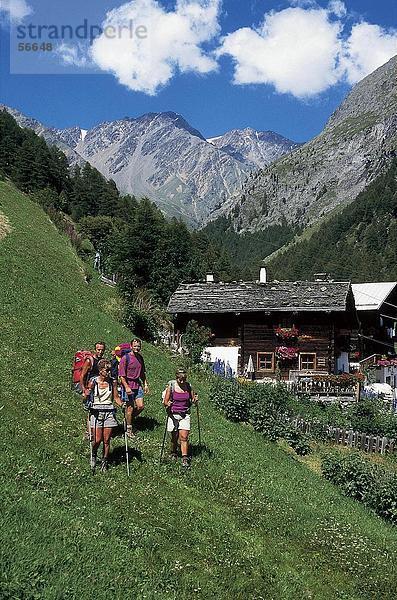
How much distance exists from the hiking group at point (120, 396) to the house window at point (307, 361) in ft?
82.8

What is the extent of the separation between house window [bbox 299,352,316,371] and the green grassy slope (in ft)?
68.5

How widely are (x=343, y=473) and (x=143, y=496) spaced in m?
8.03

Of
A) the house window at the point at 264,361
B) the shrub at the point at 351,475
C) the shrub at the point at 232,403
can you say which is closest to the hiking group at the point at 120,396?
the shrub at the point at 351,475

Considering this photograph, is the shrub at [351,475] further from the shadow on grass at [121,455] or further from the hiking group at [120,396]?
the shadow on grass at [121,455]

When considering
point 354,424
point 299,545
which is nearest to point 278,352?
point 354,424

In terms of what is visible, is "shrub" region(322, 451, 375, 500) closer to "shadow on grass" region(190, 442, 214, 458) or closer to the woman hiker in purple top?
"shadow on grass" region(190, 442, 214, 458)

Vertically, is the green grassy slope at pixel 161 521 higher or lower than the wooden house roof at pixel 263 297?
lower

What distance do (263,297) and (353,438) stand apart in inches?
697

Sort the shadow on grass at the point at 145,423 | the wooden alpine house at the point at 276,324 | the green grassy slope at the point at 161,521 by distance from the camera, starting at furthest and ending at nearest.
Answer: the wooden alpine house at the point at 276,324
the shadow on grass at the point at 145,423
the green grassy slope at the point at 161,521

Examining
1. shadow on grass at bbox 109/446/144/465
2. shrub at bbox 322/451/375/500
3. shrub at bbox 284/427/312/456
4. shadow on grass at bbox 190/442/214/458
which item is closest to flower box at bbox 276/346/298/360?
shrub at bbox 284/427/312/456

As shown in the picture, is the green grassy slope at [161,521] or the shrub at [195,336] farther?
the shrub at [195,336]

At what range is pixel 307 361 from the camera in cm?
3894

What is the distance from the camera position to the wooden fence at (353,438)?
22750 mm

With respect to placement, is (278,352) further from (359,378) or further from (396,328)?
(396,328)
